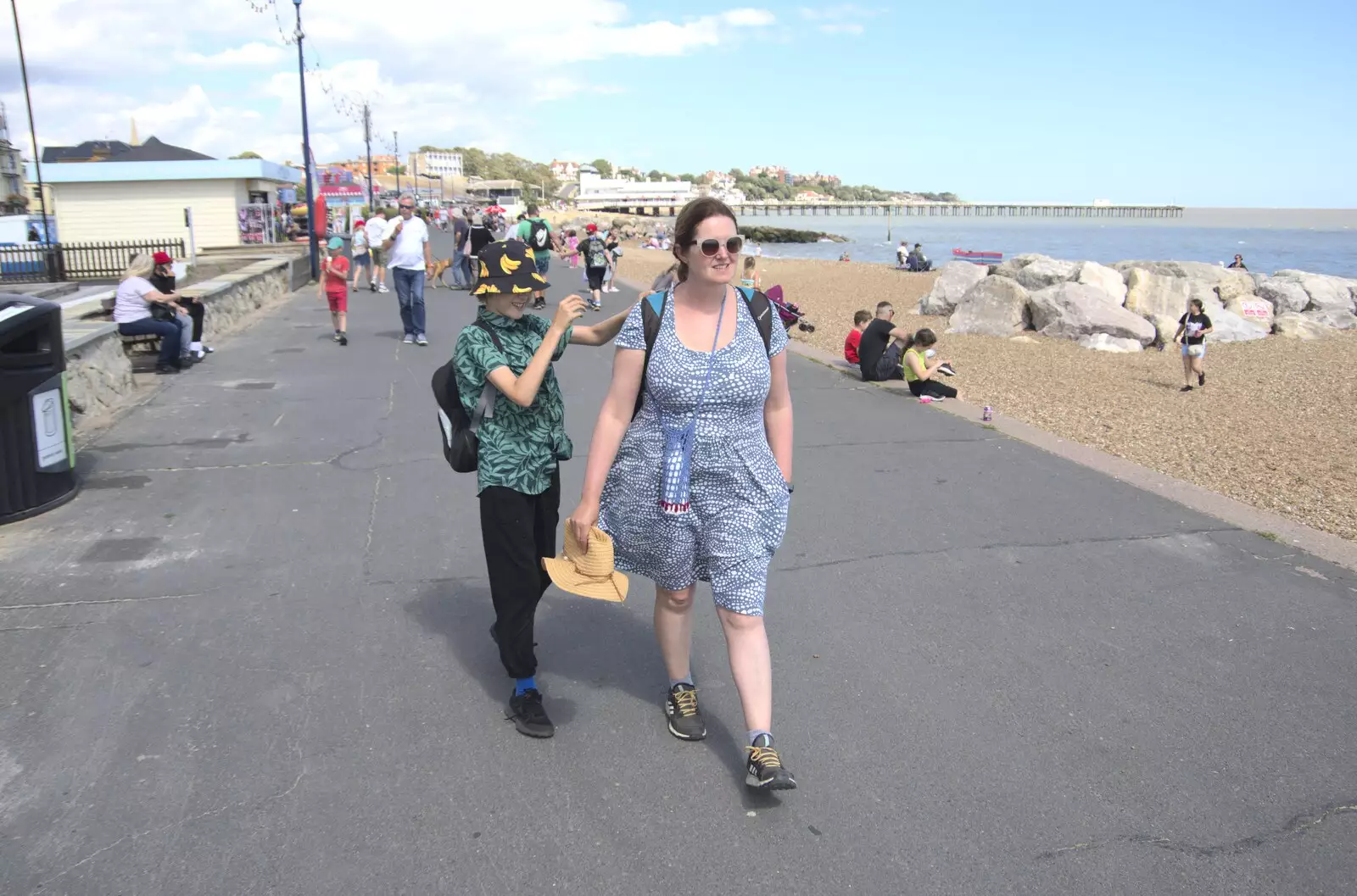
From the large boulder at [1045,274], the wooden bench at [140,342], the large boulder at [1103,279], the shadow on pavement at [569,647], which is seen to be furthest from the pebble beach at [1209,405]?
the wooden bench at [140,342]

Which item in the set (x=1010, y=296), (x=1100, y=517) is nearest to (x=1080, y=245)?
(x=1010, y=296)

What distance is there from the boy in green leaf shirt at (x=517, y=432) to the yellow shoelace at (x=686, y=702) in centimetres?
46

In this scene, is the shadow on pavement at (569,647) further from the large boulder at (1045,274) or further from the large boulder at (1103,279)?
the large boulder at (1045,274)

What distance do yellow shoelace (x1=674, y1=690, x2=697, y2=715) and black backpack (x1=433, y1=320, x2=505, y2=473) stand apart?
1074mm

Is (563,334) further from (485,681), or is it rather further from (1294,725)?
(1294,725)

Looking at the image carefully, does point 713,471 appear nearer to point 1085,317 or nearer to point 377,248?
point 1085,317

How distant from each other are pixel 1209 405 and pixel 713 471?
30.2 feet

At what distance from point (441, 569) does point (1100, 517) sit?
153 inches

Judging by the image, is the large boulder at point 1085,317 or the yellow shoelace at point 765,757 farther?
the large boulder at point 1085,317

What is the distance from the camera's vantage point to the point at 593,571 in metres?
3.08

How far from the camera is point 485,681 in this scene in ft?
12.3

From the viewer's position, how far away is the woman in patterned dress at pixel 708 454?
296cm

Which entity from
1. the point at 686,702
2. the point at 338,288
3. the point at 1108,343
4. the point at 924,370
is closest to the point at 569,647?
the point at 686,702

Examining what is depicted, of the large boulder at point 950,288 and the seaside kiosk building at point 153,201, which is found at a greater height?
the seaside kiosk building at point 153,201
